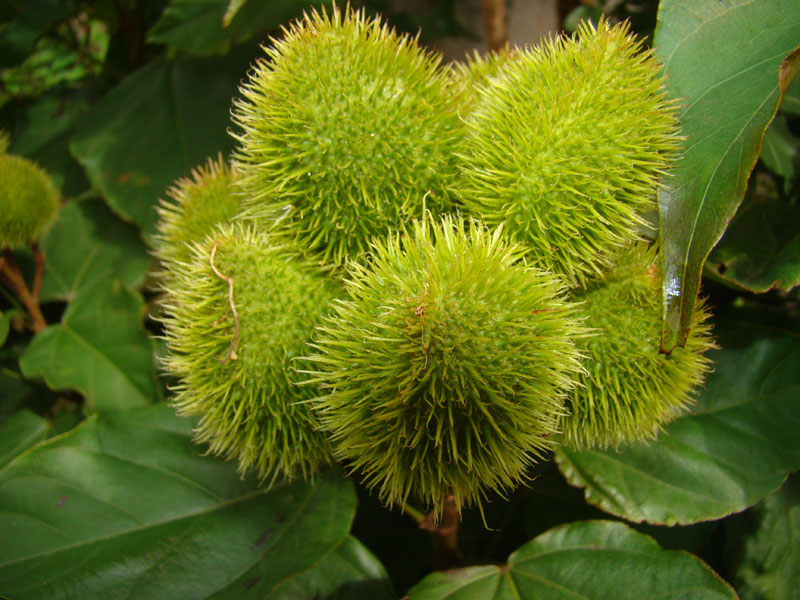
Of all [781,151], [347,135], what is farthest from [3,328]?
[781,151]

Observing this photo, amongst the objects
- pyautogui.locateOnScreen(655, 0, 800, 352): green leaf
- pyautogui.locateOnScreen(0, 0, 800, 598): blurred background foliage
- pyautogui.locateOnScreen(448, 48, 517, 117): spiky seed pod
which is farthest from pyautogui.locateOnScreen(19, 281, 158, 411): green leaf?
pyautogui.locateOnScreen(655, 0, 800, 352): green leaf

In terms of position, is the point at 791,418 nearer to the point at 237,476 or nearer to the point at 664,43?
the point at 664,43

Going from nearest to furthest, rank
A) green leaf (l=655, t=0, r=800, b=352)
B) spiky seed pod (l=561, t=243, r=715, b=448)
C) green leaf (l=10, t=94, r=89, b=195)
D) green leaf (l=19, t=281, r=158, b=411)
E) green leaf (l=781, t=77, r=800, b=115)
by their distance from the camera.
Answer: green leaf (l=655, t=0, r=800, b=352), spiky seed pod (l=561, t=243, r=715, b=448), green leaf (l=781, t=77, r=800, b=115), green leaf (l=19, t=281, r=158, b=411), green leaf (l=10, t=94, r=89, b=195)

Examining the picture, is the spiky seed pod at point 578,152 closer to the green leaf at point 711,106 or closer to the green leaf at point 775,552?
the green leaf at point 711,106

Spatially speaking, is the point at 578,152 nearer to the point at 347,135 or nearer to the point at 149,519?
the point at 347,135

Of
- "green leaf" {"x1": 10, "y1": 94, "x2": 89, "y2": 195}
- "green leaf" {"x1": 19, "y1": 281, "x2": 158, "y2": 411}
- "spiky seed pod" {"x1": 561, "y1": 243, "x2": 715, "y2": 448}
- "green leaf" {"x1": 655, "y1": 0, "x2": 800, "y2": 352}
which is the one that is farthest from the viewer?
"green leaf" {"x1": 10, "y1": 94, "x2": 89, "y2": 195}

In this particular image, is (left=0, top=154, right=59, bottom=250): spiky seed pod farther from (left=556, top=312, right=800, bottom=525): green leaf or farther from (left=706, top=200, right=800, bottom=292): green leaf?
(left=706, top=200, right=800, bottom=292): green leaf
